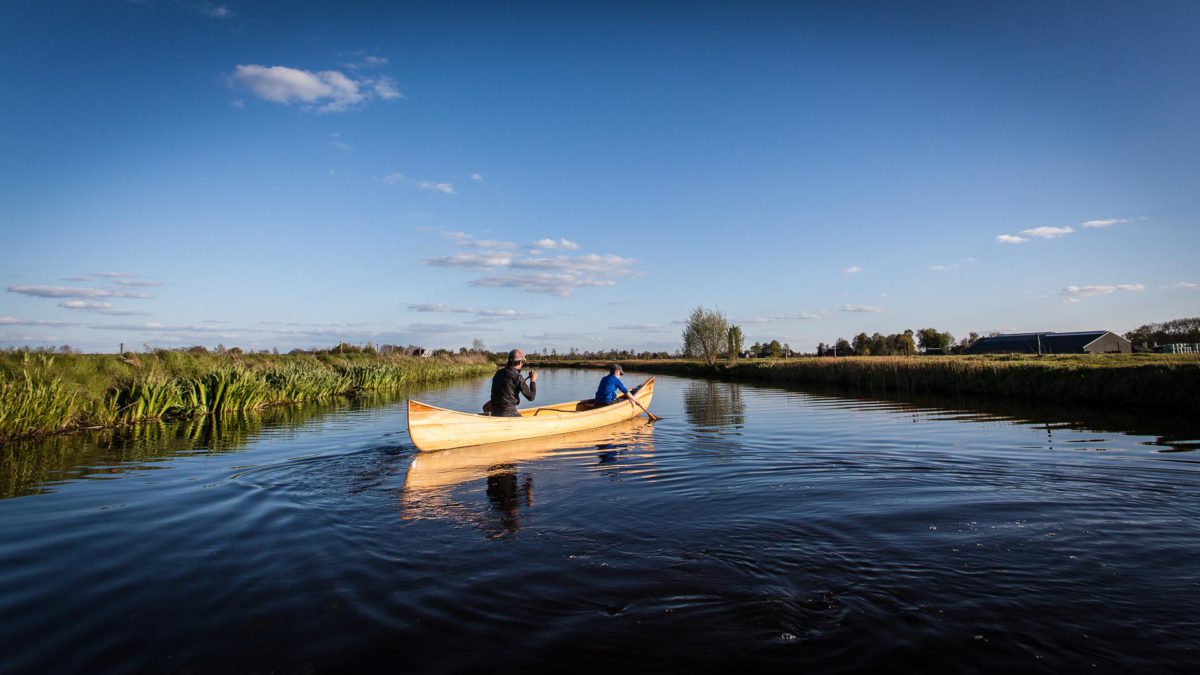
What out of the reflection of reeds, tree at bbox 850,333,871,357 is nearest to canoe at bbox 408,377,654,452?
the reflection of reeds

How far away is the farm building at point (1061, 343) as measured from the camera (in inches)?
2186

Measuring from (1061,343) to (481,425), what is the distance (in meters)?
68.3

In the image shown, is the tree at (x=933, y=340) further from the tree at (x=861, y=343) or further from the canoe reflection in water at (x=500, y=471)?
the canoe reflection in water at (x=500, y=471)

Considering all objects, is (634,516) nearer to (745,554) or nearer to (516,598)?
(745,554)

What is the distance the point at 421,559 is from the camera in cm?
509

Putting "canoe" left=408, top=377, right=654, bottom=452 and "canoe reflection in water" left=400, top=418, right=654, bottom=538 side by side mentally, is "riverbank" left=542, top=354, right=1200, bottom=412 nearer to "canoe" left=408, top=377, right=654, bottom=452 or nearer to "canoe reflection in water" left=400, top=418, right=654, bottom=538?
"canoe reflection in water" left=400, top=418, right=654, bottom=538

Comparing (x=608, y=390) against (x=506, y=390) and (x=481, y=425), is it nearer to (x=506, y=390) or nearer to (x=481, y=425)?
(x=506, y=390)

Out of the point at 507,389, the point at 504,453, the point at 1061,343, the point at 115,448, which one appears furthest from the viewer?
the point at 1061,343

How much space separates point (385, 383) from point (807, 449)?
27112 mm

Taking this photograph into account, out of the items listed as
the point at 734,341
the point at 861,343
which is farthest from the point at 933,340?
the point at 734,341

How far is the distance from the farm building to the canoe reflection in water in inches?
2187

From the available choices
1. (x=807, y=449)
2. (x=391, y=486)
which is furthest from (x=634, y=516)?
(x=807, y=449)

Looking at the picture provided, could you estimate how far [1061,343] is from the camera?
59.2 m

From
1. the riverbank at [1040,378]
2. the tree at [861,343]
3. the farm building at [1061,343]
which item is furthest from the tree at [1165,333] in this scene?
the riverbank at [1040,378]
